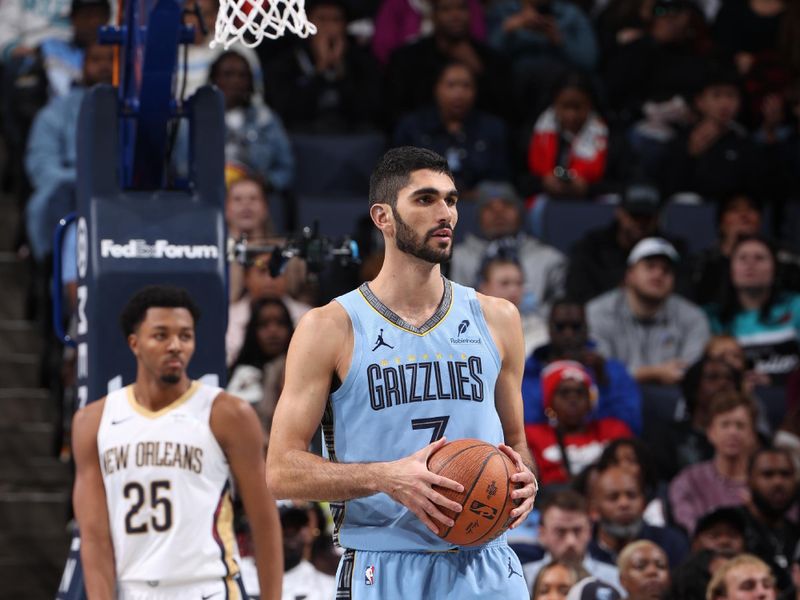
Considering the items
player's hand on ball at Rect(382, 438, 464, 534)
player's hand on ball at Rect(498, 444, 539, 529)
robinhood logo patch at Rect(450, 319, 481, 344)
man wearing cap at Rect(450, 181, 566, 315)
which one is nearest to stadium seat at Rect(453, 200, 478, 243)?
man wearing cap at Rect(450, 181, 566, 315)

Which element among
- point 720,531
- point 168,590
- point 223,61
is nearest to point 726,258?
point 720,531

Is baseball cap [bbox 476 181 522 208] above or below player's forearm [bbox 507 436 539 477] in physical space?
above

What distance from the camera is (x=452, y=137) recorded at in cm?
1217

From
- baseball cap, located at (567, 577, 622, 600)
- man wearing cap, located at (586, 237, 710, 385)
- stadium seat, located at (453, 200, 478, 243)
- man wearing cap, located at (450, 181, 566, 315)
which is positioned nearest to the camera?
baseball cap, located at (567, 577, 622, 600)

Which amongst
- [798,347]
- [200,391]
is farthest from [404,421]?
[798,347]

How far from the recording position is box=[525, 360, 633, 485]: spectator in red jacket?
379 inches

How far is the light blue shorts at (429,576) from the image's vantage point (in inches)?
194

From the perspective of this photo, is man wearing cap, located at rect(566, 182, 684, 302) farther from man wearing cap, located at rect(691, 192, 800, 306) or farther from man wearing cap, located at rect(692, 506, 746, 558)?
man wearing cap, located at rect(692, 506, 746, 558)

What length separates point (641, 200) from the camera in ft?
37.1

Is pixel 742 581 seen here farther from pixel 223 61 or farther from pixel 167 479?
pixel 223 61

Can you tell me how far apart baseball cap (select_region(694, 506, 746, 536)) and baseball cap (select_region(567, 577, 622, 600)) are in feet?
3.79

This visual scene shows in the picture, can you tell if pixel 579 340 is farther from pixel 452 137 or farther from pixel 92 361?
pixel 92 361

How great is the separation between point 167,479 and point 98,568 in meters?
0.46

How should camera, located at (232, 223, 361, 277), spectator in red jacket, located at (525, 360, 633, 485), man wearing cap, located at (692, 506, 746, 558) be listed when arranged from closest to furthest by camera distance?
camera, located at (232, 223, 361, 277)
man wearing cap, located at (692, 506, 746, 558)
spectator in red jacket, located at (525, 360, 633, 485)
